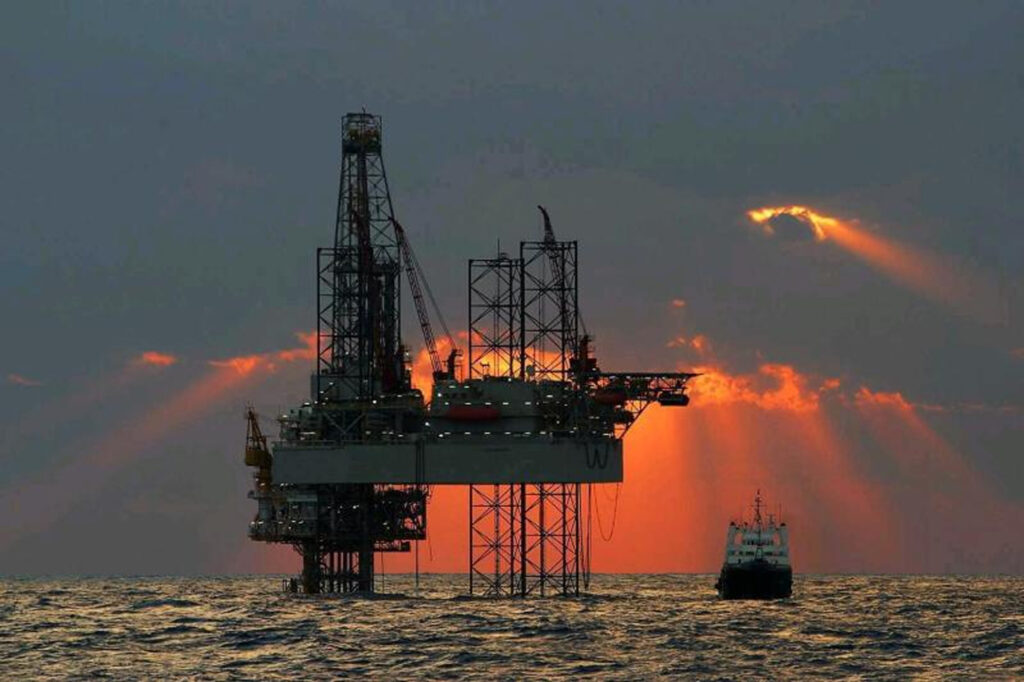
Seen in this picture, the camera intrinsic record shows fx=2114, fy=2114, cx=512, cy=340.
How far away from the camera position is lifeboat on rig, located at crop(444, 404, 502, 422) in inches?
4727

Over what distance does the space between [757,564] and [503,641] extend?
197ft

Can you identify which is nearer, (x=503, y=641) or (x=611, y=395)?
(x=503, y=641)

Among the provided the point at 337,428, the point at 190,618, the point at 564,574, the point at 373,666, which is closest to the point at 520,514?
the point at 564,574

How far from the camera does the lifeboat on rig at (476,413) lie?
12006 cm

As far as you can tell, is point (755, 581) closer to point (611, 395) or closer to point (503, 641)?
point (611, 395)

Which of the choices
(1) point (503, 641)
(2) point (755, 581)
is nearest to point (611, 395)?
(2) point (755, 581)

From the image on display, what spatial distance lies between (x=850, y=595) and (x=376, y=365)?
2271 inches

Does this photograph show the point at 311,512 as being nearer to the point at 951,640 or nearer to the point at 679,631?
the point at 679,631

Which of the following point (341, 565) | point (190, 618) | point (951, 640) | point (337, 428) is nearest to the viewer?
point (951, 640)

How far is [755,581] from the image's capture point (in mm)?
147625

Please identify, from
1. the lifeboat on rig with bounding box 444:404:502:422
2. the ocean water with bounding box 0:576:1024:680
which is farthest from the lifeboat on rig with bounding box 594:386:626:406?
the ocean water with bounding box 0:576:1024:680

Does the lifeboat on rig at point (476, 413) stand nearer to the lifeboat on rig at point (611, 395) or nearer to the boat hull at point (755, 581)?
the lifeboat on rig at point (611, 395)

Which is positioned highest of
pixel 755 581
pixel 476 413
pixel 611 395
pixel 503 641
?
pixel 611 395

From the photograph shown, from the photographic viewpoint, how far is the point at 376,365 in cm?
13150
